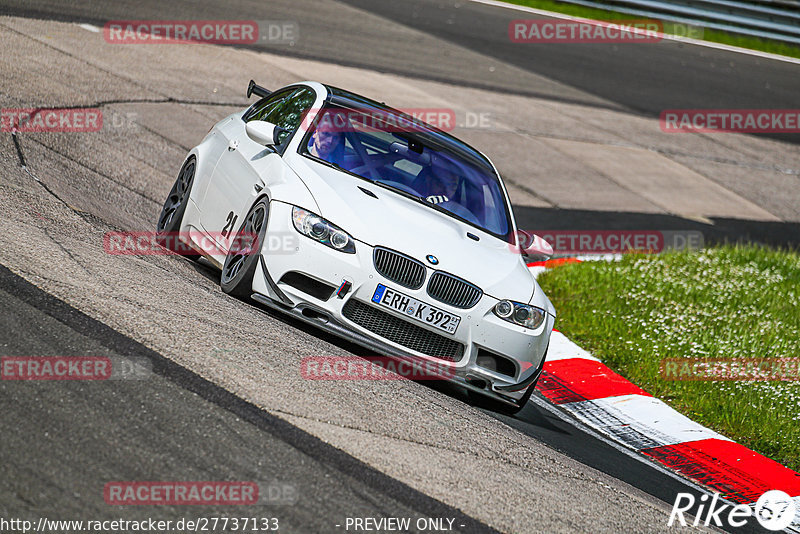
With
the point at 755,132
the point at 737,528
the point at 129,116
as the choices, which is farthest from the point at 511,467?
the point at 755,132

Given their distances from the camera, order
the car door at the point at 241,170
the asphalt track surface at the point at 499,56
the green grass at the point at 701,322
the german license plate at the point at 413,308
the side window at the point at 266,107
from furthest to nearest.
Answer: the asphalt track surface at the point at 499,56 < the side window at the point at 266,107 < the green grass at the point at 701,322 < the car door at the point at 241,170 < the german license plate at the point at 413,308

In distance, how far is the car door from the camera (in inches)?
269

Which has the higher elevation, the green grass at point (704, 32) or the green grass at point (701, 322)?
the green grass at point (704, 32)

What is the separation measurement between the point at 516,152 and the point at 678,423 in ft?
26.9

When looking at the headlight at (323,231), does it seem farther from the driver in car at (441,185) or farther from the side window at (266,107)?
the side window at (266,107)

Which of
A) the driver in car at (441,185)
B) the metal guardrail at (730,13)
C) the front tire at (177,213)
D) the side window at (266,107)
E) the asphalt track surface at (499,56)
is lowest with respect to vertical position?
the front tire at (177,213)

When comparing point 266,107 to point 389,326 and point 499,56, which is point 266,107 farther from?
point 499,56

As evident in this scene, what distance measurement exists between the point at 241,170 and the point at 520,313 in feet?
7.65

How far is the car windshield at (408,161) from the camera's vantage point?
23.1 feet

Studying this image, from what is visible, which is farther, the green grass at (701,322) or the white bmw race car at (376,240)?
the green grass at (701,322)

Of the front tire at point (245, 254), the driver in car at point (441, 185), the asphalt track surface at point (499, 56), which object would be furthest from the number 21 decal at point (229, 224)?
the asphalt track surface at point (499, 56)

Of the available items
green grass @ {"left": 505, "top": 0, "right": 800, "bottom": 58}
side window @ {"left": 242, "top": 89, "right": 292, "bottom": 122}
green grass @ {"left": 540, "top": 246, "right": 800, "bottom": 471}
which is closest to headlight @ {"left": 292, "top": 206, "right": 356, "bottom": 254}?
side window @ {"left": 242, "top": 89, "right": 292, "bottom": 122}

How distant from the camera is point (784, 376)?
8.31 meters

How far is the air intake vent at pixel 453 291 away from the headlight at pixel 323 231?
1.80 feet
